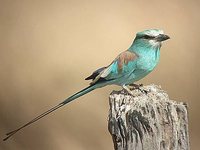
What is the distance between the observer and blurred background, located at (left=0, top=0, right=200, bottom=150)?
4.16 metres

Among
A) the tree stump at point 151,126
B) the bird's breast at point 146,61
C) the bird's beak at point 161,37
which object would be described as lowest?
the tree stump at point 151,126

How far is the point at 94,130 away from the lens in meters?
4.27

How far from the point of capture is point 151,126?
2.01 m

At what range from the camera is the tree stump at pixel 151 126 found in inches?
79.7

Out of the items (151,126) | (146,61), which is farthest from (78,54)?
(151,126)

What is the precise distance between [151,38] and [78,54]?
1648 millimetres

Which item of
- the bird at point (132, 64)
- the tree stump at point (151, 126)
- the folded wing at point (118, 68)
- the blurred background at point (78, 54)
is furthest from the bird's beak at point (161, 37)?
the blurred background at point (78, 54)

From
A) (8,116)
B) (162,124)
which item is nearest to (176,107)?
(162,124)

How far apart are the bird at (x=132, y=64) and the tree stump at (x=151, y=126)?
0.48 metres

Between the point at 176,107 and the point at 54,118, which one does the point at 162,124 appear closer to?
the point at 176,107

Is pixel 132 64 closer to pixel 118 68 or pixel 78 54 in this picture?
pixel 118 68

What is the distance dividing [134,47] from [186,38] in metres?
1.66

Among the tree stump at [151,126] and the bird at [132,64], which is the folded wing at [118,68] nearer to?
the bird at [132,64]

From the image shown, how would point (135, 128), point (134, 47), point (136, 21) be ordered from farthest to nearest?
point (136, 21)
point (134, 47)
point (135, 128)
